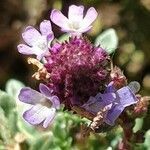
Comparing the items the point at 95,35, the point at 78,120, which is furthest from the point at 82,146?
the point at 95,35

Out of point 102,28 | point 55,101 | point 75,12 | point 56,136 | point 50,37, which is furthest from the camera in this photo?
point 102,28

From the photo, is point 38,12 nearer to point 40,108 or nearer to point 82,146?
point 82,146

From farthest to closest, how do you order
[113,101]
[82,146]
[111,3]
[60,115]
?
[111,3] < [60,115] < [82,146] < [113,101]

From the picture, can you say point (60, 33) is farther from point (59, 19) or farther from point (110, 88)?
point (110, 88)

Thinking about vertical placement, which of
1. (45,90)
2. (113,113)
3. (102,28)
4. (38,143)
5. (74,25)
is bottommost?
(38,143)

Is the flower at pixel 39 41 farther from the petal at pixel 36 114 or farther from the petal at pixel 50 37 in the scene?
the petal at pixel 36 114

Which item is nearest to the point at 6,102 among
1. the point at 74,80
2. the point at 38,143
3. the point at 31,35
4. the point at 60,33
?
the point at 38,143

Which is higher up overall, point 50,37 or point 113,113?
point 50,37
